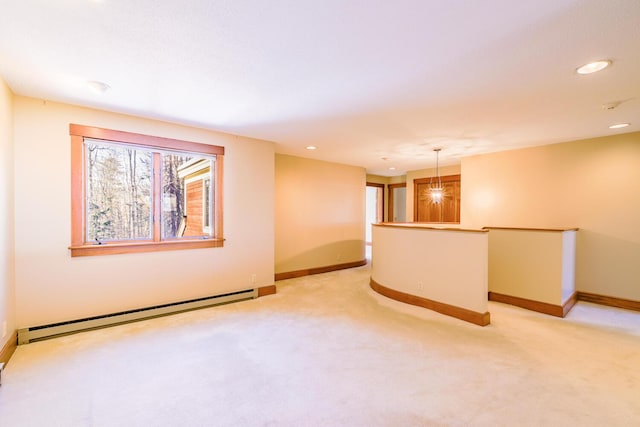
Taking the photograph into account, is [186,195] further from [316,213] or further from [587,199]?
[587,199]

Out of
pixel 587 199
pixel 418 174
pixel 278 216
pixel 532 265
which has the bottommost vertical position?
pixel 532 265

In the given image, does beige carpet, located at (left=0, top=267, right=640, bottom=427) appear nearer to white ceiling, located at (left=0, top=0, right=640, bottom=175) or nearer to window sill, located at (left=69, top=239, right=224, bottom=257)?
window sill, located at (left=69, top=239, right=224, bottom=257)

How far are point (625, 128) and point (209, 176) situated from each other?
19.0 ft

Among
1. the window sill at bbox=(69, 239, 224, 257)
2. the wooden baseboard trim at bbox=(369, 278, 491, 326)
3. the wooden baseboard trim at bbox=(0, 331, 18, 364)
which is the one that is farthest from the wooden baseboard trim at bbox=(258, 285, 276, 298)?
the wooden baseboard trim at bbox=(0, 331, 18, 364)

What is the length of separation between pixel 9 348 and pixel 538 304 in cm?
586

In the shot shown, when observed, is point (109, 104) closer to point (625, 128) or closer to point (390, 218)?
point (625, 128)

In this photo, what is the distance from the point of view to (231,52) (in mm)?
2061

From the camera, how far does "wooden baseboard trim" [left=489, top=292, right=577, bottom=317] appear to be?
3.64 metres

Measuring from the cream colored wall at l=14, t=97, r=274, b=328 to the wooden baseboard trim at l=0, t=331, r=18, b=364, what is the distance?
144 mm


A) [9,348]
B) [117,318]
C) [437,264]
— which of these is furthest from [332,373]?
[9,348]

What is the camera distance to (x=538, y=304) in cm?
380

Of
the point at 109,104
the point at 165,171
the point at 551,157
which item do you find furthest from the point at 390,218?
the point at 109,104

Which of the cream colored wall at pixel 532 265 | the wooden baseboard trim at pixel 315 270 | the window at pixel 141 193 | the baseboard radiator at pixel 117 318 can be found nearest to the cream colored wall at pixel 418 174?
the wooden baseboard trim at pixel 315 270

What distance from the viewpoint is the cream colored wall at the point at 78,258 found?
2881mm
